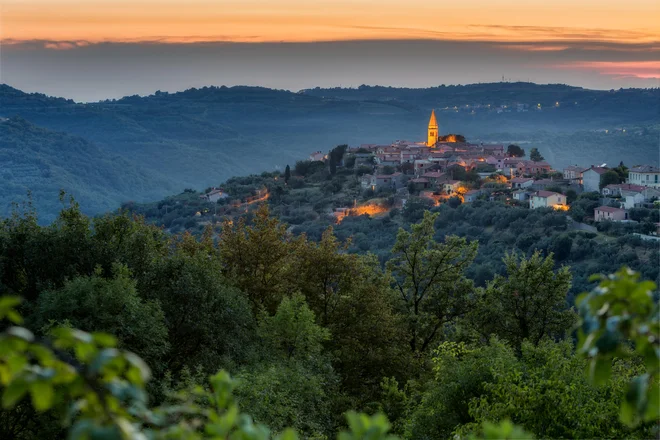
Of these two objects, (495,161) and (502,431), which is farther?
(495,161)

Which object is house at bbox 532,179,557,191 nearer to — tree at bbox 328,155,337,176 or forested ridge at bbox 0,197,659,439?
tree at bbox 328,155,337,176

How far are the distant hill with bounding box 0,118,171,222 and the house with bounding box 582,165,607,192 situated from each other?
4318 cm

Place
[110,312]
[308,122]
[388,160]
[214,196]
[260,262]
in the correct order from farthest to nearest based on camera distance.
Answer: [308,122] < [388,160] < [214,196] < [260,262] < [110,312]

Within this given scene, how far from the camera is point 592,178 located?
6062cm

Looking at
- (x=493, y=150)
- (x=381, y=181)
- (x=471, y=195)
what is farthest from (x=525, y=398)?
(x=493, y=150)

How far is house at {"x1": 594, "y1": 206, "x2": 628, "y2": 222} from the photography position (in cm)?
4409

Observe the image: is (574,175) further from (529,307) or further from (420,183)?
(529,307)

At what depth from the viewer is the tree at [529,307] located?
16.8 m

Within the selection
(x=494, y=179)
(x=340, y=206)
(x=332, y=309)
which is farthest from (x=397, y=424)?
(x=494, y=179)

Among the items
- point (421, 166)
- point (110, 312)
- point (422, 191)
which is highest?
point (110, 312)

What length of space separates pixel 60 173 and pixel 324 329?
6860cm

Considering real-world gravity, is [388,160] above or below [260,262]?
below

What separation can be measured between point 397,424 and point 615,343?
1164 centimetres

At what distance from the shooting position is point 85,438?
80.6 inches
